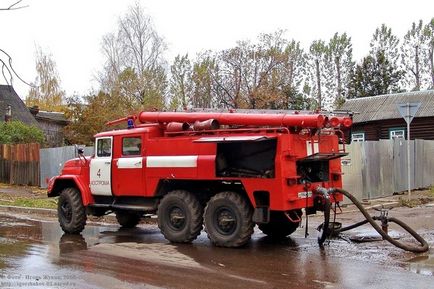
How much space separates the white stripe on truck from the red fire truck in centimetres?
2

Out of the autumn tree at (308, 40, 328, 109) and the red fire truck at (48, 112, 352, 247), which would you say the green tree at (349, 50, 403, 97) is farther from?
the red fire truck at (48, 112, 352, 247)

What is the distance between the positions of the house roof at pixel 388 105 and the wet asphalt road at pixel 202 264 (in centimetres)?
2412

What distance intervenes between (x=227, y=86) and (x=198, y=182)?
3186cm

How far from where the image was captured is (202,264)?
8.60 metres

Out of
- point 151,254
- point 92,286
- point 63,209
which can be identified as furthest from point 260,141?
point 63,209

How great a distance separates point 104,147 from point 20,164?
16.7 m

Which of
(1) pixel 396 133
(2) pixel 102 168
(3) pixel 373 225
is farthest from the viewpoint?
(1) pixel 396 133

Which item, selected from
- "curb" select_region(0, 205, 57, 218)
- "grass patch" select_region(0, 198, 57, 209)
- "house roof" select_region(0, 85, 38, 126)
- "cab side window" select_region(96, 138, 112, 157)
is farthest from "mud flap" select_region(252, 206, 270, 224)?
"house roof" select_region(0, 85, 38, 126)

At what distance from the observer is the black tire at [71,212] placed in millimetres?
12281

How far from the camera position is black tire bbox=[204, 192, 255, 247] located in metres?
9.82

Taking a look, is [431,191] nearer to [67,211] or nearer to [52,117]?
[67,211]

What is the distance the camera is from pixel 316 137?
10078mm

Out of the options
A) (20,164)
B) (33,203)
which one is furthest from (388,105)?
(33,203)

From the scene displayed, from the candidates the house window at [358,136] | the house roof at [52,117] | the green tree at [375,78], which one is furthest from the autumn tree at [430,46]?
the house roof at [52,117]
